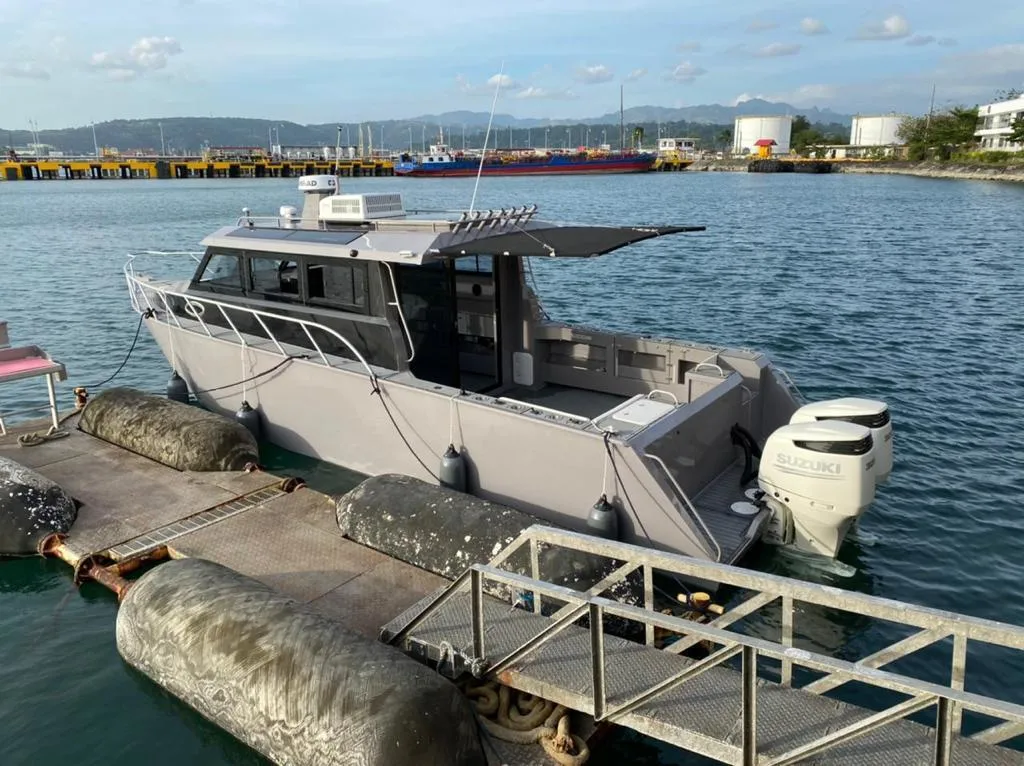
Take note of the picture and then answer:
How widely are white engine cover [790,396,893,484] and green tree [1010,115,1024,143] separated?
89.1 meters

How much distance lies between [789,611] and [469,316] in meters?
5.93

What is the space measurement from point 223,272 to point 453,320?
11.7 feet

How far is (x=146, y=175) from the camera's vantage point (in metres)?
116

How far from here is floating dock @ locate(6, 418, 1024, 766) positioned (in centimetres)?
385

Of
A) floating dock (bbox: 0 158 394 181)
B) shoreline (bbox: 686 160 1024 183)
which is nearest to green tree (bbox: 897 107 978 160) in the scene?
shoreline (bbox: 686 160 1024 183)

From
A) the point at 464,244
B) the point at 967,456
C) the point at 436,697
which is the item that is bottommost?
the point at 967,456

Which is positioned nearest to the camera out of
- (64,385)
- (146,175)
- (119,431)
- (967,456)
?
(119,431)

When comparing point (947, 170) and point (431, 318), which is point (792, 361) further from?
point (947, 170)

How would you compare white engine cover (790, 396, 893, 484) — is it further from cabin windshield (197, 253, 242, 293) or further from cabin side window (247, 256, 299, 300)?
cabin windshield (197, 253, 242, 293)

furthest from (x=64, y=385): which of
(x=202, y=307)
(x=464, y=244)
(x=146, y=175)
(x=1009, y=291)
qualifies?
(x=146, y=175)

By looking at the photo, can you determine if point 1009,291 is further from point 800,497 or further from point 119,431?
point 119,431

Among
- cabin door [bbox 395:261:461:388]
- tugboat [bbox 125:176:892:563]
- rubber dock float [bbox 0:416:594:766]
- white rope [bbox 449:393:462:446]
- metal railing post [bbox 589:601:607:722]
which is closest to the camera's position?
metal railing post [bbox 589:601:607:722]

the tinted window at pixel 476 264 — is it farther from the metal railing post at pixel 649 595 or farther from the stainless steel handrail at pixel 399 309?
the metal railing post at pixel 649 595

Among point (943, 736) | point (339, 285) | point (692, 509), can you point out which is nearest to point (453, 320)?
point (339, 285)
